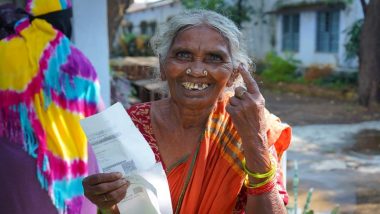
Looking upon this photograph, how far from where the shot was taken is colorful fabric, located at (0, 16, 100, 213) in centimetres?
222

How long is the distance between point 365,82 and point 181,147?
11.1 meters

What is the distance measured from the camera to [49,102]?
7.56ft

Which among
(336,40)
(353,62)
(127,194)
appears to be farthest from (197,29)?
(336,40)

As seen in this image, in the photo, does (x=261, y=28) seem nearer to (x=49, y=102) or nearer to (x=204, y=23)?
(x=49, y=102)

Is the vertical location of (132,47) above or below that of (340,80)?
above

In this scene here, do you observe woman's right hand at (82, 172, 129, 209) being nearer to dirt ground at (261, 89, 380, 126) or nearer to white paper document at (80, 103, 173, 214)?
white paper document at (80, 103, 173, 214)

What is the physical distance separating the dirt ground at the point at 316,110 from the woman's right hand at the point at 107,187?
9.05m

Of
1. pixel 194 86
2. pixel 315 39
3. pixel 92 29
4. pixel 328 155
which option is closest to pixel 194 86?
pixel 194 86

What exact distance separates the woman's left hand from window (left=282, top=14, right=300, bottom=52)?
17.6m

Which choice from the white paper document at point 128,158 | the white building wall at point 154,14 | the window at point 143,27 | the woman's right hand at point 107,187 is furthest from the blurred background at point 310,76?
the window at point 143,27

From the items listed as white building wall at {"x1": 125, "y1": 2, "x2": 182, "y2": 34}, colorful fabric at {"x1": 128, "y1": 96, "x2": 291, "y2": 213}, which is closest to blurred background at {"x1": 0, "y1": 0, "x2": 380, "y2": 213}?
white building wall at {"x1": 125, "y1": 2, "x2": 182, "y2": 34}

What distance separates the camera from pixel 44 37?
2336mm

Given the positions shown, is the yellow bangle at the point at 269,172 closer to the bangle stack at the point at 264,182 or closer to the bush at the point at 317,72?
the bangle stack at the point at 264,182

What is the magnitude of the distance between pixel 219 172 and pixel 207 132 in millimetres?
153
